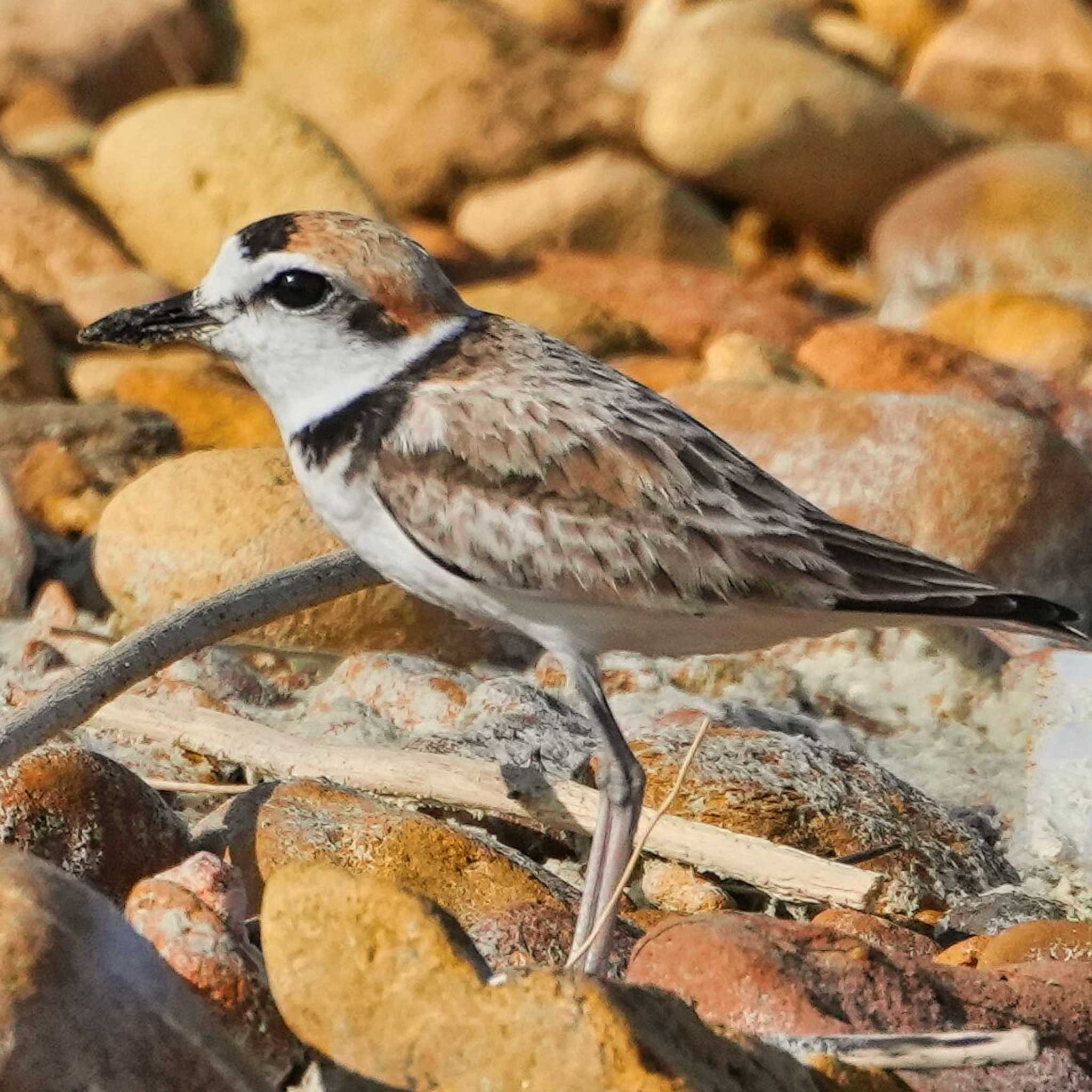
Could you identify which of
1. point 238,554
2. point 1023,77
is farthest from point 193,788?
point 1023,77

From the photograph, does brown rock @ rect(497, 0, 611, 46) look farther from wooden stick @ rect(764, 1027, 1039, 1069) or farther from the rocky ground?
wooden stick @ rect(764, 1027, 1039, 1069)

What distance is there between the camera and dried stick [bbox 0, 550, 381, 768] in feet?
14.0

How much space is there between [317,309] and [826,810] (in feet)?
5.25

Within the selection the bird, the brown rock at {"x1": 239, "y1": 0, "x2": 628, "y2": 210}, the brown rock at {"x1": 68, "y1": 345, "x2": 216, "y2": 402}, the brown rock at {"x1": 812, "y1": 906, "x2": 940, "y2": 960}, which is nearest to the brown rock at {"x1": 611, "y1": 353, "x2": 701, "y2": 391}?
the brown rock at {"x1": 68, "y1": 345, "x2": 216, "y2": 402}

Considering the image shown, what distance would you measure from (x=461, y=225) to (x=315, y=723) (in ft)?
19.0

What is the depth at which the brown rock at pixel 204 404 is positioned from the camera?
776 cm

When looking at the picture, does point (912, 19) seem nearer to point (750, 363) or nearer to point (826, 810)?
point (750, 363)

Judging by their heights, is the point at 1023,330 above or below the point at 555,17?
below

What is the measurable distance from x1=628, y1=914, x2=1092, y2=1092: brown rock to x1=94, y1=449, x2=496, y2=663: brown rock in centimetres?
255

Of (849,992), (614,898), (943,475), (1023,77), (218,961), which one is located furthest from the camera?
(1023,77)

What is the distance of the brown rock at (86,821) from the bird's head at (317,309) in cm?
83

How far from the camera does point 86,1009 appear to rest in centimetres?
308

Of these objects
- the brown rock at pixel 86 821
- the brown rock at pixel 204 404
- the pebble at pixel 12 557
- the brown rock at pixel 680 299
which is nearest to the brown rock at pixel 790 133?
the brown rock at pixel 680 299

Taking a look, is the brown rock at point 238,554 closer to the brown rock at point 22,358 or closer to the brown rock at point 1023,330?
the brown rock at point 22,358
